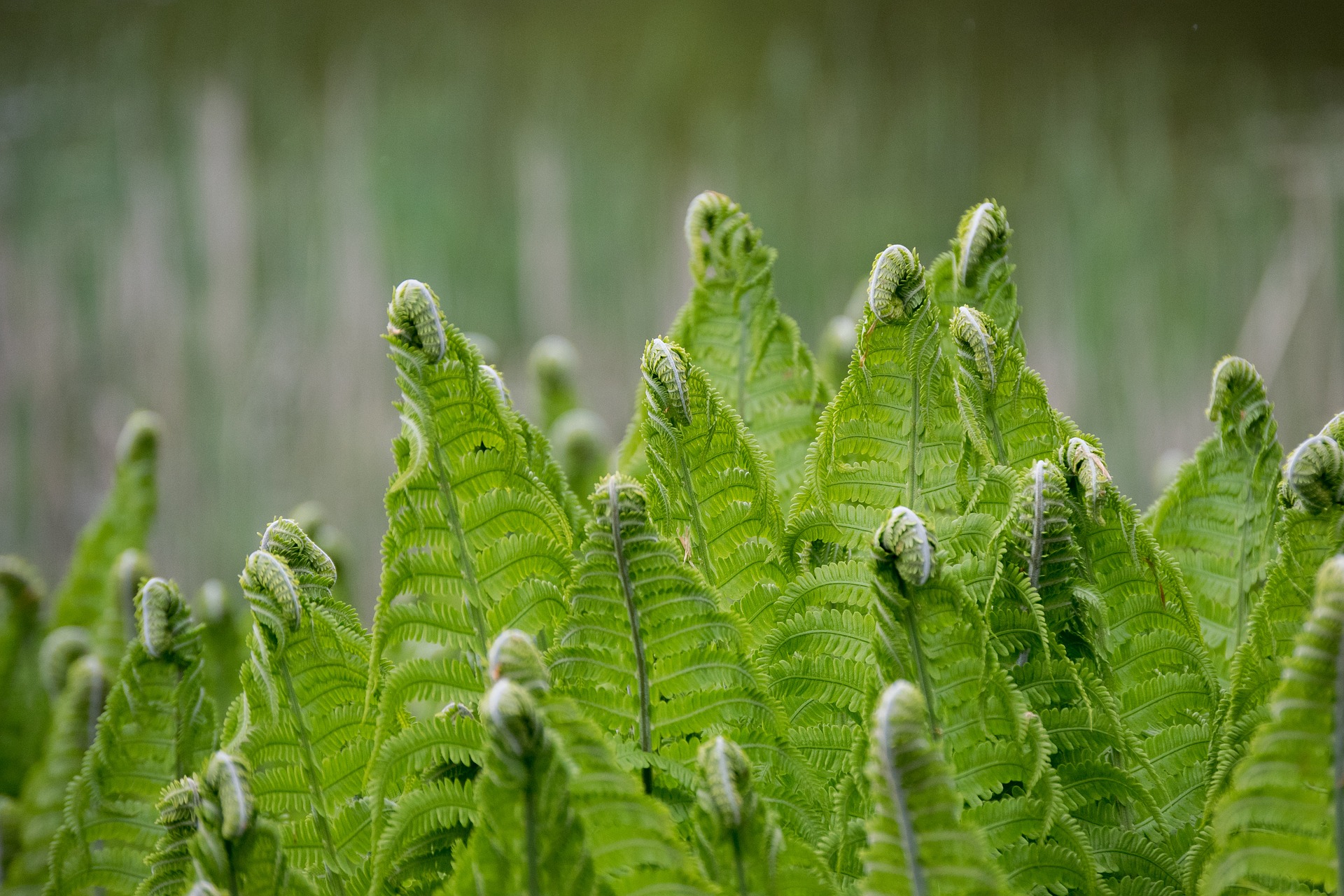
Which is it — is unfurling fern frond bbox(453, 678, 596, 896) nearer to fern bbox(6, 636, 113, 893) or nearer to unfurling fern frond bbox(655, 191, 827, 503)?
unfurling fern frond bbox(655, 191, 827, 503)

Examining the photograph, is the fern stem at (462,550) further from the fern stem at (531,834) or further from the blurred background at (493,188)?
the blurred background at (493,188)

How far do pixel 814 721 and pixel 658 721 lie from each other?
0.25ft

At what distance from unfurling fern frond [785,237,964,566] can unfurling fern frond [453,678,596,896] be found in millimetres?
178

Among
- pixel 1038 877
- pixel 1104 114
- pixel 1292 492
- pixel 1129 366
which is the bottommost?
pixel 1038 877

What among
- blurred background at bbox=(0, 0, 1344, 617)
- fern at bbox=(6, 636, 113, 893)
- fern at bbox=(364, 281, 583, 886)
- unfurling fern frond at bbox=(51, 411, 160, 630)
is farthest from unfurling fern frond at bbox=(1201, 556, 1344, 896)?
blurred background at bbox=(0, 0, 1344, 617)

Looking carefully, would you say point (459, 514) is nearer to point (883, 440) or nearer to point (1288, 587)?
point (883, 440)

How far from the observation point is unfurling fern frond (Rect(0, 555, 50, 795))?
80 centimetres

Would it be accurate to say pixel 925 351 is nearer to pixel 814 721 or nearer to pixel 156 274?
pixel 814 721

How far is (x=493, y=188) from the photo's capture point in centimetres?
232

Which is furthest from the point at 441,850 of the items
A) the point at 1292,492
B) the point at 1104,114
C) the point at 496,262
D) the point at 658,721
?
the point at 1104,114

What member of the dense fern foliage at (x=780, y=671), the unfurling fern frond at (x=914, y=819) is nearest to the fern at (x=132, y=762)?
the dense fern foliage at (x=780, y=671)

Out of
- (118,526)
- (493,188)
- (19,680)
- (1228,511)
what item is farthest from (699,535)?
(493,188)

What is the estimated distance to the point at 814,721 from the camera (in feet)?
1.36

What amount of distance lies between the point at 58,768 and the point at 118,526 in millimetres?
238
